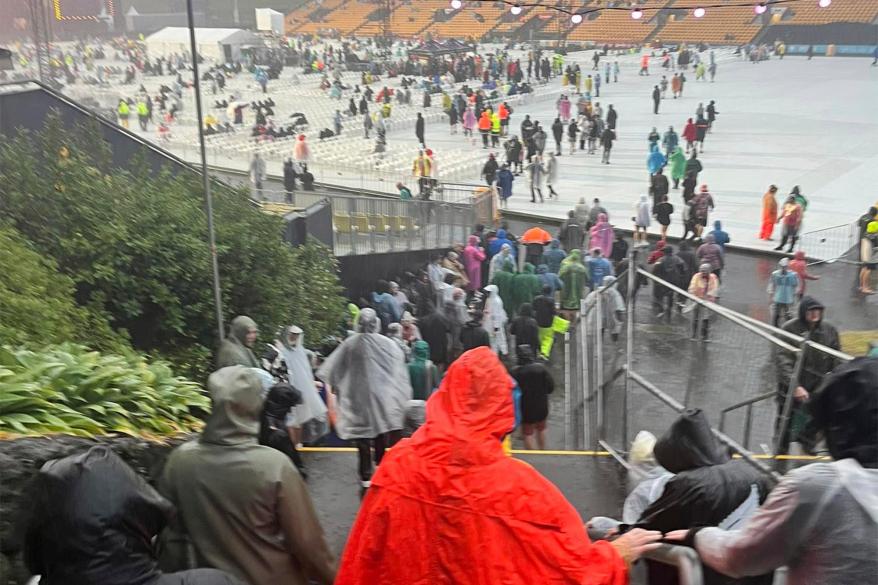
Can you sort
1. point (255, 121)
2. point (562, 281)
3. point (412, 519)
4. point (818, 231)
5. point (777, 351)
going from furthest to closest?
point (255, 121), point (818, 231), point (562, 281), point (777, 351), point (412, 519)

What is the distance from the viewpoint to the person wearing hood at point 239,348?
541 centimetres

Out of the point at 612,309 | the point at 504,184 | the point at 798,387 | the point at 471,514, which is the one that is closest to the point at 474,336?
the point at 612,309

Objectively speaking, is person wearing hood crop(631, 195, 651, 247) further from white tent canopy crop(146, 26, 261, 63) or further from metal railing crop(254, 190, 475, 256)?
white tent canopy crop(146, 26, 261, 63)

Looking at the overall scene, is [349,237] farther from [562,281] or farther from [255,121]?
[255,121]

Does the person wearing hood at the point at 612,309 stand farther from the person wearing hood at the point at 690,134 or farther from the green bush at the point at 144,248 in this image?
the person wearing hood at the point at 690,134

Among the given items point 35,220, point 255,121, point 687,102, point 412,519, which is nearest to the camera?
point 412,519

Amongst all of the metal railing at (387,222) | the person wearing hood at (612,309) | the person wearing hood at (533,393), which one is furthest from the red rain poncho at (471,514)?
the metal railing at (387,222)

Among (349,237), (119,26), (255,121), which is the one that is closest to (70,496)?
(349,237)

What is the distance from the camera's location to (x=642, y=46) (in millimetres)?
47812

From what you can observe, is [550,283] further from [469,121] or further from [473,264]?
[469,121]

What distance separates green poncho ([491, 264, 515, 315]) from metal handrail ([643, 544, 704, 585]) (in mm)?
8253

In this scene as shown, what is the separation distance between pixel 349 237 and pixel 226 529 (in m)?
10.9

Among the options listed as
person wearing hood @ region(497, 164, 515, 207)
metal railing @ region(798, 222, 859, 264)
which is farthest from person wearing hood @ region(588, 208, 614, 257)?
person wearing hood @ region(497, 164, 515, 207)

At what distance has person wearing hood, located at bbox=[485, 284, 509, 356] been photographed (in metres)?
9.58
